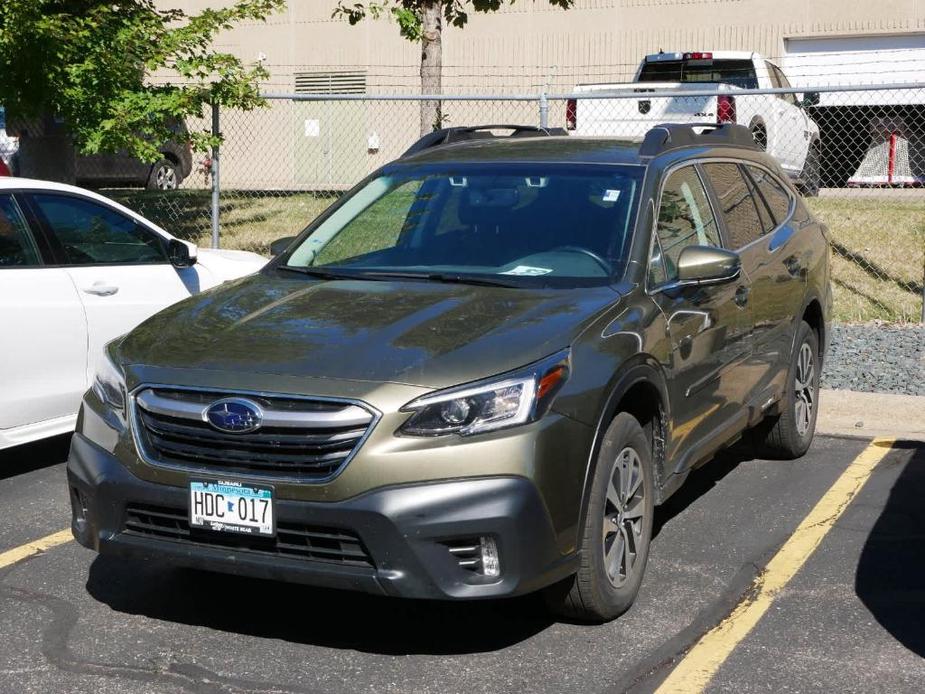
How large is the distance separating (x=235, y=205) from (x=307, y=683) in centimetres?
1445

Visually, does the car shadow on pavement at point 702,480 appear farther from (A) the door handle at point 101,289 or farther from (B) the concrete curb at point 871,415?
(A) the door handle at point 101,289

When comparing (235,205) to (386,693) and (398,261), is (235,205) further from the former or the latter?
(386,693)

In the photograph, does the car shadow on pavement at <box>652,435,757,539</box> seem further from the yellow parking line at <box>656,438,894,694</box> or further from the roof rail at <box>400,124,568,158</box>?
the roof rail at <box>400,124,568,158</box>

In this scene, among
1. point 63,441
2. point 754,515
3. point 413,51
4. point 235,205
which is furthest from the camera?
point 413,51

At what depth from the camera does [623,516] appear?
4910 millimetres

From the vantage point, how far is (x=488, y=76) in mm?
24484

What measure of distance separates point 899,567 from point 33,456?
464 cm

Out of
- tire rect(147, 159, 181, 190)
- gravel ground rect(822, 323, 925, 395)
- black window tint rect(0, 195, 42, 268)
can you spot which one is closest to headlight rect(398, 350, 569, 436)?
black window tint rect(0, 195, 42, 268)

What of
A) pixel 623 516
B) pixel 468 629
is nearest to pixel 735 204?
pixel 623 516

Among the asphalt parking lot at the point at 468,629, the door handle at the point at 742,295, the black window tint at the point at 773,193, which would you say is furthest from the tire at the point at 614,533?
the black window tint at the point at 773,193

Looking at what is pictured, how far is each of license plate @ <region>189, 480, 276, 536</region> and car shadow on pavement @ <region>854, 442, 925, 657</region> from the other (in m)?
2.26

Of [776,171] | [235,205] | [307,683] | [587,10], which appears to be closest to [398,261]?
[307,683]

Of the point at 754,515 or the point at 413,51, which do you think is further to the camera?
the point at 413,51

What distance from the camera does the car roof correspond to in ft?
19.4
